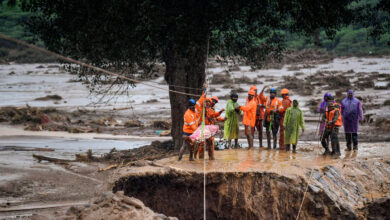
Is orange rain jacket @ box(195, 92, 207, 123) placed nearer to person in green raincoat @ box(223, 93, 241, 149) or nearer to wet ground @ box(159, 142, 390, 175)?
wet ground @ box(159, 142, 390, 175)

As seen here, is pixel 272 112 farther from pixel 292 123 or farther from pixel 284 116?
pixel 292 123

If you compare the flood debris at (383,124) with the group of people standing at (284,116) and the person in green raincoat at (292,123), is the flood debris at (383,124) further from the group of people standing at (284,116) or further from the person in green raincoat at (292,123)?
the person in green raincoat at (292,123)

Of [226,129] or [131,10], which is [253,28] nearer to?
[226,129]

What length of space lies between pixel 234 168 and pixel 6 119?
15871 millimetres

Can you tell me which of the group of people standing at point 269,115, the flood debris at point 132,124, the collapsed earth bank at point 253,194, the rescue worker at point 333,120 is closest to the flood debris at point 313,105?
the flood debris at point 132,124

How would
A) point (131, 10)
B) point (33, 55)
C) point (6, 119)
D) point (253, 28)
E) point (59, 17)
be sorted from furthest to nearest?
point (33, 55) → point (6, 119) → point (253, 28) → point (59, 17) → point (131, 10)

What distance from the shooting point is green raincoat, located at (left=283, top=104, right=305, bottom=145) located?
10617 mm

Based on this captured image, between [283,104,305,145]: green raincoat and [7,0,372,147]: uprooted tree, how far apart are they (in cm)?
245

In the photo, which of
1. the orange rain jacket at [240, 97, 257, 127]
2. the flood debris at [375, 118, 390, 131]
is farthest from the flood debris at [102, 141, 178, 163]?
the flood debris at [375, 118, 390, 131]

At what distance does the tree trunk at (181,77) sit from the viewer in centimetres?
1181

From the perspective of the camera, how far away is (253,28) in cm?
1230

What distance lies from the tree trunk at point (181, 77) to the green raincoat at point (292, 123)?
269 centimetres

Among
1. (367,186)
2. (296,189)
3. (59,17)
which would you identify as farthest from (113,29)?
(367,186)

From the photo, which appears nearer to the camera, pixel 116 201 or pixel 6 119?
pixel 116 201
